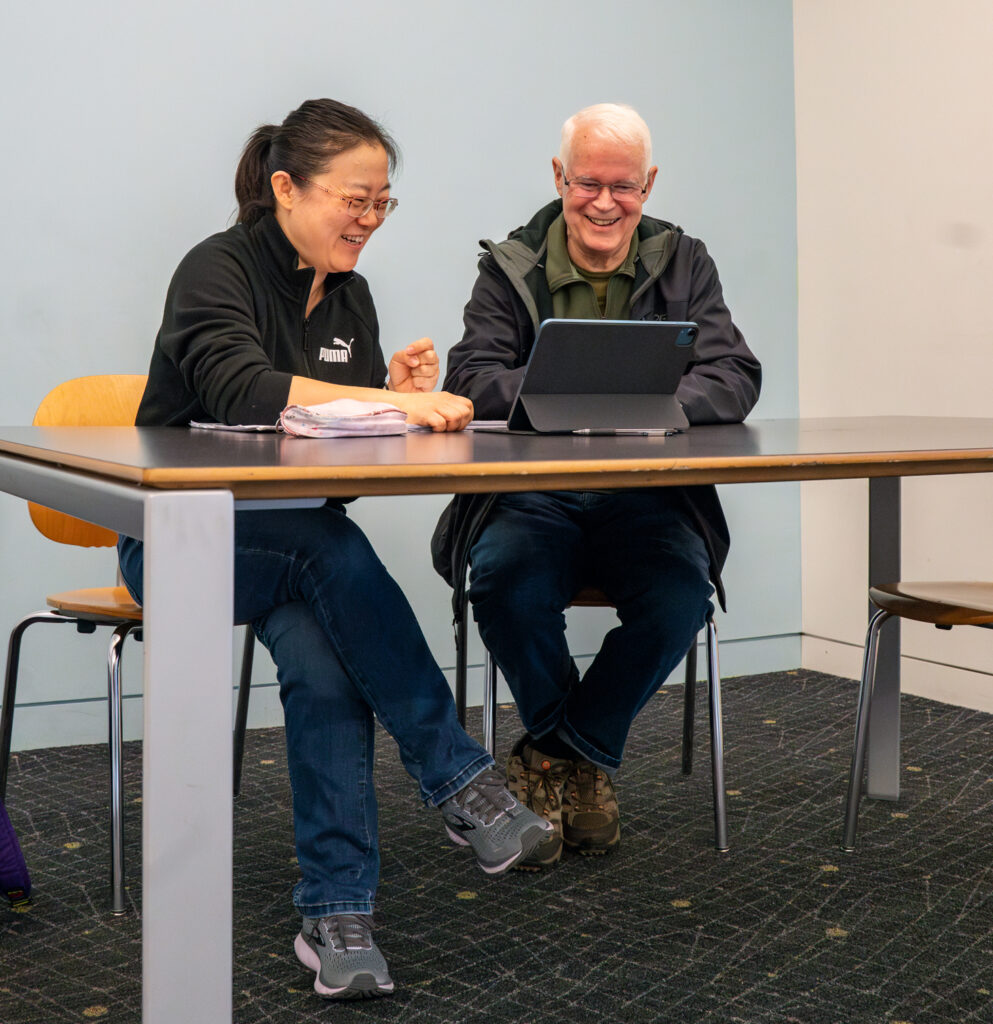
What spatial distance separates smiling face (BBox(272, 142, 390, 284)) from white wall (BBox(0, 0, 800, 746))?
3.12 ft

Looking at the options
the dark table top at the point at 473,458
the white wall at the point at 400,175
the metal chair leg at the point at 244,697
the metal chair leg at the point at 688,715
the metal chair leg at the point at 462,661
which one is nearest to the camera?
the dark table top at the point at 473,458

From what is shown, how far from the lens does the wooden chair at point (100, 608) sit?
1.64 m

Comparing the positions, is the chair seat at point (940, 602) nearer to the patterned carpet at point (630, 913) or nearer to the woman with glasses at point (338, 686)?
the patterned carpet at point (630, 913)

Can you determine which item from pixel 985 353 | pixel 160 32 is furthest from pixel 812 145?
pixel 160 32

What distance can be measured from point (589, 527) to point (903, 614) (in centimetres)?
52

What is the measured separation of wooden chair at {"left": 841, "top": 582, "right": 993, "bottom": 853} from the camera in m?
1.74

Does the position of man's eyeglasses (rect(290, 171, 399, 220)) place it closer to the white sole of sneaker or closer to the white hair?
the white hair

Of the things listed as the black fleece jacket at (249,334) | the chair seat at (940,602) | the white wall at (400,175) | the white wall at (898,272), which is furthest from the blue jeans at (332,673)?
the white wall at (898,272)

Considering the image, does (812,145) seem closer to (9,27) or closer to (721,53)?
(721,53)

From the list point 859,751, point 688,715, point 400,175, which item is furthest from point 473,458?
point 400,175

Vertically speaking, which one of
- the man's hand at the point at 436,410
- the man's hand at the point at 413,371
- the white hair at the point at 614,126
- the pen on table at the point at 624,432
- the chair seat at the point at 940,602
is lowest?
the chair seat at the point at 940,602

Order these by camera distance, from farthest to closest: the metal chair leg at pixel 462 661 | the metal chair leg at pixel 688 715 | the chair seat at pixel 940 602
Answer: the metal chair leg at pixel 688 715 → the metal chair leg at pixel 462 661 → the chair seat at pixel 940 602

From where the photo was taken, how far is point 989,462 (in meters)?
1.23

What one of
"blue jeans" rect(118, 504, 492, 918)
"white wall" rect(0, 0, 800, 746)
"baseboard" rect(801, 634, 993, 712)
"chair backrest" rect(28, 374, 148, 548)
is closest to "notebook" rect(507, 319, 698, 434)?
"blue jeans" rect(118, 504, 492, 918)
